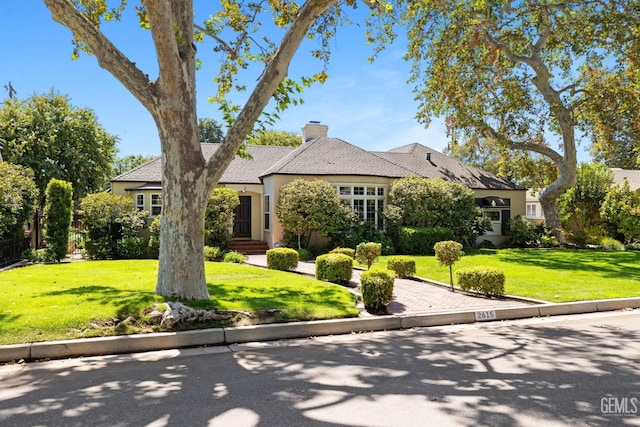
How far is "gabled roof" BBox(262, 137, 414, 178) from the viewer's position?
813 inches

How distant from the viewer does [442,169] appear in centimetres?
2575

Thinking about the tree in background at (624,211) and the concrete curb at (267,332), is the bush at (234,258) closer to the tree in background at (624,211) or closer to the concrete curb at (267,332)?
the concrete curb at (267,332)

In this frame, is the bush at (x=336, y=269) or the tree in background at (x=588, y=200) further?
the tree in background at (x=588, y=200)

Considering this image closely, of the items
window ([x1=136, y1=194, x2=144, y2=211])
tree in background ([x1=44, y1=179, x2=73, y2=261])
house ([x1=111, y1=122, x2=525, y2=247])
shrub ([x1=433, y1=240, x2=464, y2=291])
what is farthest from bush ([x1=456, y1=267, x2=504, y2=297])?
window ([x1=136, y1=194, x2=144, y2=211])

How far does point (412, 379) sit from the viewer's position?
498 centimetres

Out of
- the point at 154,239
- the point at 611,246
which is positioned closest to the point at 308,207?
the point at 154,239

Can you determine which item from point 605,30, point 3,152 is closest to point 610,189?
point 605,30

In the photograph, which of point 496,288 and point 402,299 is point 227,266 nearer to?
point 402,299

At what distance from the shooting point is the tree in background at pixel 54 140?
26562 millimetres

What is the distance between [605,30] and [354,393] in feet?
60.8

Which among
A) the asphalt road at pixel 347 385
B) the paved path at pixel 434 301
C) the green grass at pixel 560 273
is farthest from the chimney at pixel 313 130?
the asphalt road at pixel 347 385

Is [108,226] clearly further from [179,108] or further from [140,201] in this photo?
[179,108]

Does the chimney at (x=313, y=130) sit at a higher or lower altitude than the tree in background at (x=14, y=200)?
higher

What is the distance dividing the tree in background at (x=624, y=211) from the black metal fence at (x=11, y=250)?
1080 inches
